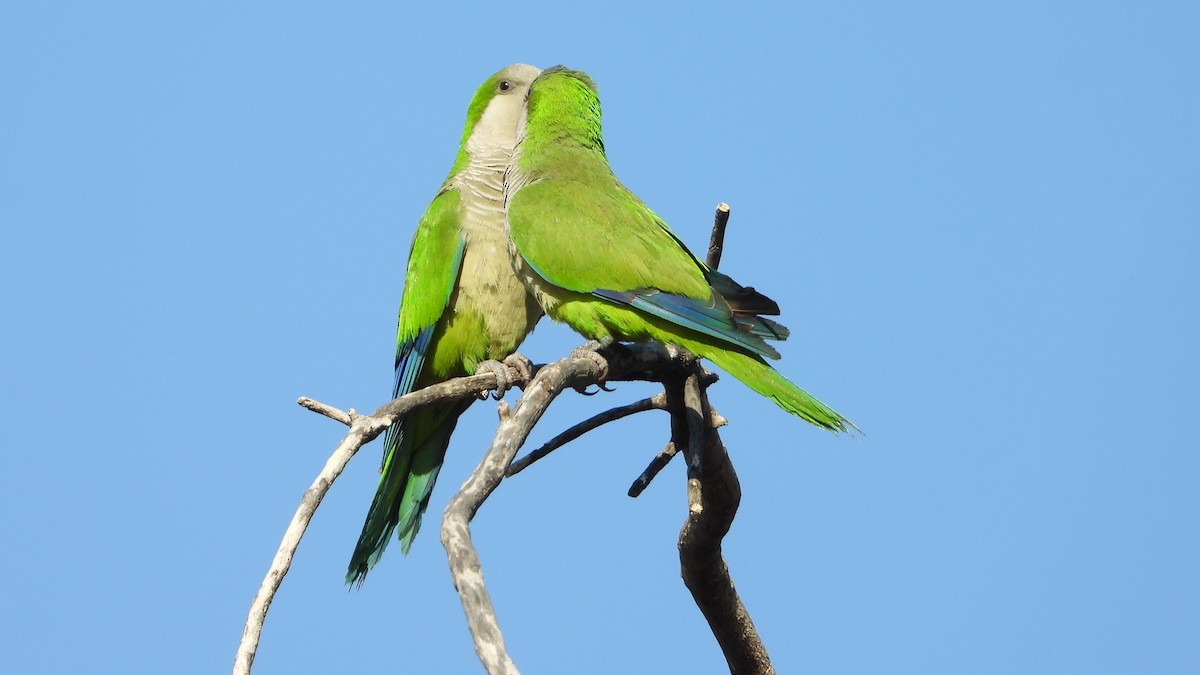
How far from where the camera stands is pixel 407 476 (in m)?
5.00

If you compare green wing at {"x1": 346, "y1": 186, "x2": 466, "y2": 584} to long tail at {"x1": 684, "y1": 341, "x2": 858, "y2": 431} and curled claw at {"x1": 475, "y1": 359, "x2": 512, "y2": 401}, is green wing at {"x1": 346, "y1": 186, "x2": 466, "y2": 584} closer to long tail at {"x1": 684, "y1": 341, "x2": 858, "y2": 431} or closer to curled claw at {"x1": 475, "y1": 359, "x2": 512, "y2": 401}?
curled claw at {"x1": 475, "y1": 359, "x2": 512, "y2": 401}

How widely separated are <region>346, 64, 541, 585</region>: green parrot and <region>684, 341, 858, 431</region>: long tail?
1139 millimetres

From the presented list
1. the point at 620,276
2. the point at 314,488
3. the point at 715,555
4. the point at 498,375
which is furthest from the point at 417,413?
the point at 314,488

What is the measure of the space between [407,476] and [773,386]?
2080 millimetres

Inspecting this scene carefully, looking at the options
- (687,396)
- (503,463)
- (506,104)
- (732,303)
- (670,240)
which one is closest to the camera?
(503,463)

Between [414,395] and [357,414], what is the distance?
1.07 ft

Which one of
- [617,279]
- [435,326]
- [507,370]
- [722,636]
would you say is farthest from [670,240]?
[722,636]

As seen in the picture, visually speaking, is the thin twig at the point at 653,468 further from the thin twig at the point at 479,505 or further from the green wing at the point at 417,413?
the green wing at the point at 417,413

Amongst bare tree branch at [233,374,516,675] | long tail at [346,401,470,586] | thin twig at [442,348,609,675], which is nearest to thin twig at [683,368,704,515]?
thin twig at [442,348,609,675]

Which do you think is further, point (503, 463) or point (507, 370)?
point (507, 370)

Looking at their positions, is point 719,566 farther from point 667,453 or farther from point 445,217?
point 445,217

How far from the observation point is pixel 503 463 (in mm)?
2615

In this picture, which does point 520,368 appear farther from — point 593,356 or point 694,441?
point 694,441

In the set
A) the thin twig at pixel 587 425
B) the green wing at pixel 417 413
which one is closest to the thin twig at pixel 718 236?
the thin twig at pixel 587 425
